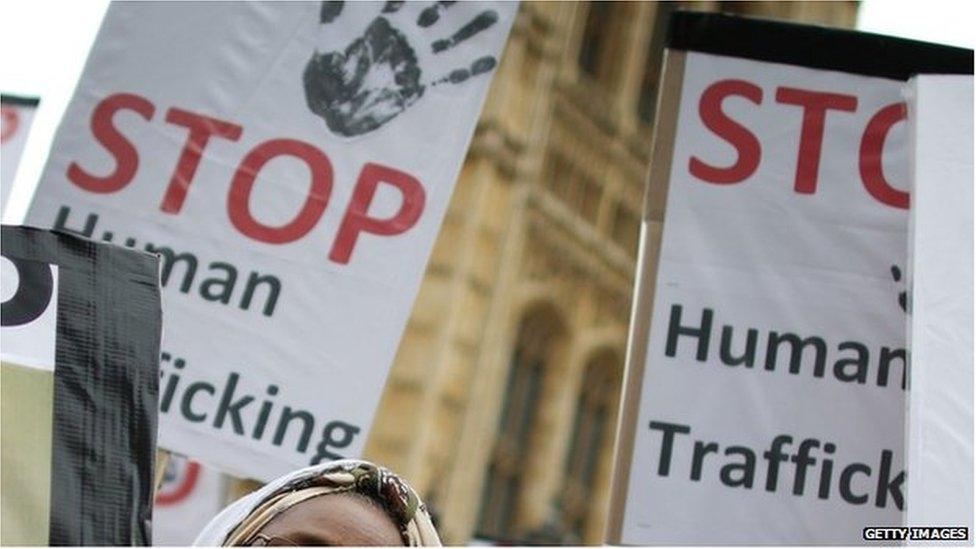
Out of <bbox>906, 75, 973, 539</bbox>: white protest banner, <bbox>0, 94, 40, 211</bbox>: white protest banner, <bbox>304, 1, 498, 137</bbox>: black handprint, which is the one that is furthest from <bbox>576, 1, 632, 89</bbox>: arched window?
<bbox>906, 75, 973, 539</bbox>: white protest banner

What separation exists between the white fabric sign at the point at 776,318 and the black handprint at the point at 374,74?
0.63 meters

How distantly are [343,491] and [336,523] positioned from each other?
54 mm

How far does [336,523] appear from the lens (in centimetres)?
207

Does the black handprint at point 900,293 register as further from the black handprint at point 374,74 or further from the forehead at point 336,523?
the forehead at point 336,523

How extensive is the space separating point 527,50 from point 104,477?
3340 cm

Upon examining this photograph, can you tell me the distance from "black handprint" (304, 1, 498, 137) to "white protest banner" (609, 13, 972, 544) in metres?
0.57

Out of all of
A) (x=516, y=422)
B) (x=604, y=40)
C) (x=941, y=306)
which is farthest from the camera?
(x=604, y=40)

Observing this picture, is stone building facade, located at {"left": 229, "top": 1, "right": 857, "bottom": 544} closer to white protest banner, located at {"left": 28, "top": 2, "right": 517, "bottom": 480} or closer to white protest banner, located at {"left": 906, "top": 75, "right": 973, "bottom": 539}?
white protest banner, located at {"left": 28, "top": 2, "right": 517, "bottom": 480}

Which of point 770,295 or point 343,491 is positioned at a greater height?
point 770,295

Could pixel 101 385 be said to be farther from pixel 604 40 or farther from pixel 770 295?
pixel 604 40

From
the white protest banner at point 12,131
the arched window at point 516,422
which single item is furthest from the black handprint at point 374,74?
the arched window at point 516,422

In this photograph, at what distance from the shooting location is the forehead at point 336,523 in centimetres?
203

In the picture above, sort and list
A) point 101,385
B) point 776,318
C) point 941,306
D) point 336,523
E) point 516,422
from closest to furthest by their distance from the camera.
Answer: point 336,523 < point 101,385 < point 941,306 < point 776,318 < point 516,422

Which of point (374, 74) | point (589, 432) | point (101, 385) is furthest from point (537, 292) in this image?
point (101, 385)
